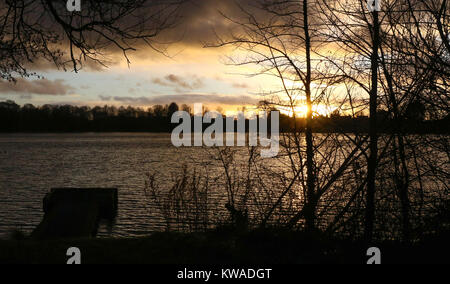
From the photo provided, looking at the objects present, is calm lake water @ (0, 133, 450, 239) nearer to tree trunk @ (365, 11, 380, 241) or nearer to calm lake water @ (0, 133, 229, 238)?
calm lake water @ (0, 133, 229, 238)

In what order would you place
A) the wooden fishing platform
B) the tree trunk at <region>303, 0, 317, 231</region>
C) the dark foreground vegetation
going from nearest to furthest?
1. the dark foreground vegetation
2. the tree trunk at <region>303, 0, 317, 231</region>
3. the wooden fishing platform

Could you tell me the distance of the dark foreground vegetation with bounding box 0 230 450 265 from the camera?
621 centimetres

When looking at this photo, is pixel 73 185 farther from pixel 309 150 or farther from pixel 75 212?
pixel 309 150

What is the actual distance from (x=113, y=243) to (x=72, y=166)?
44.4 m

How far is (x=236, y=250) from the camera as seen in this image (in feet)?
21.1

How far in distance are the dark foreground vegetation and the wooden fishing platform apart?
8.95 metres

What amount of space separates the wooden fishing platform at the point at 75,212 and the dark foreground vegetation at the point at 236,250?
29.4 feet

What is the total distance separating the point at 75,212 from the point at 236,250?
1530cm

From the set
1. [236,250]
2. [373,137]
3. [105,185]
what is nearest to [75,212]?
[105,185]

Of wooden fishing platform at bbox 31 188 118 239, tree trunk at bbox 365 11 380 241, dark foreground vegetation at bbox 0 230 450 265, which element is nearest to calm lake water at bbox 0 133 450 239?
wooden fishing platform at bbox 31 188 118 239
